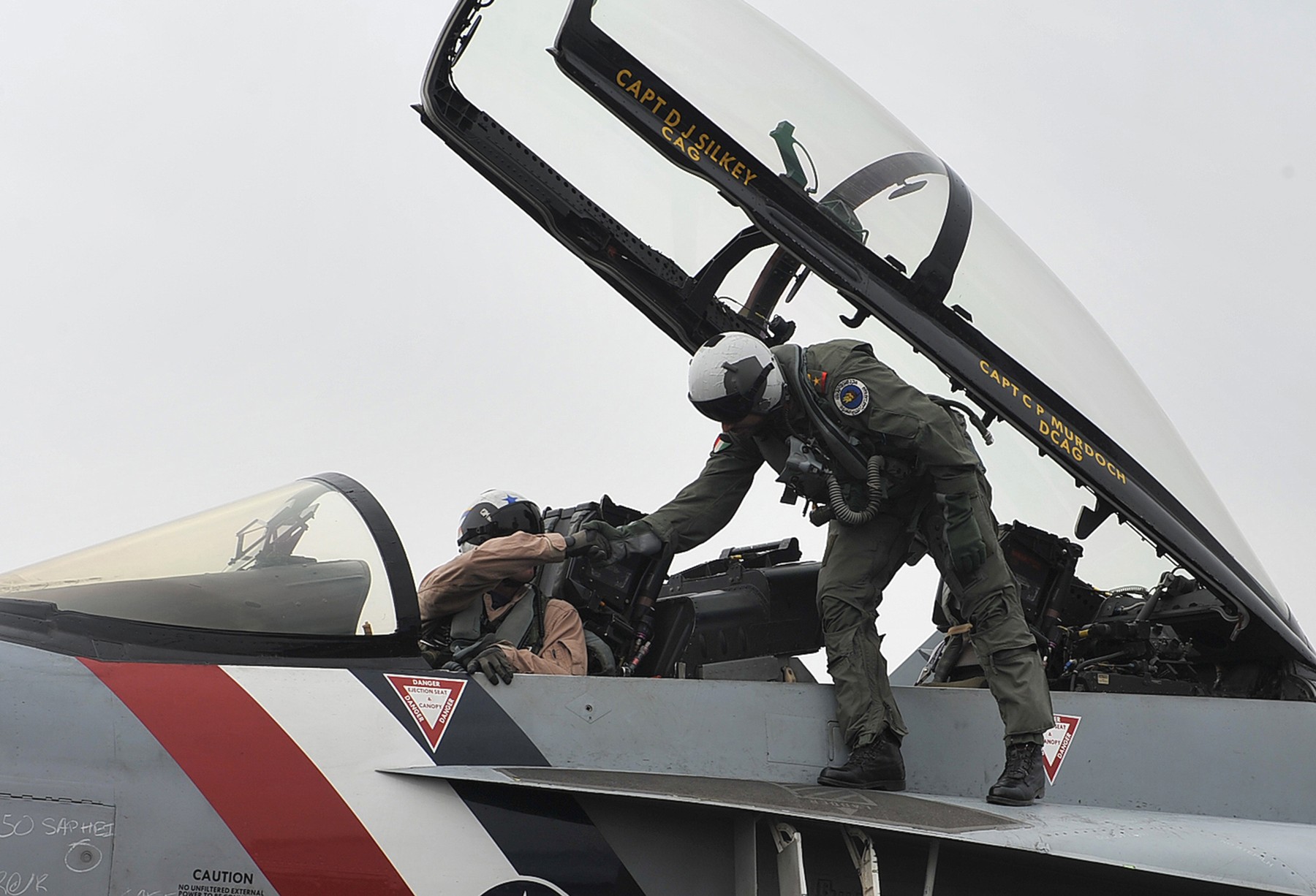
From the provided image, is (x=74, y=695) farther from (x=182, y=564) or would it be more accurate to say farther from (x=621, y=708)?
(x=621, y=708)

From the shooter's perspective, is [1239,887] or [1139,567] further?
[1139,567]

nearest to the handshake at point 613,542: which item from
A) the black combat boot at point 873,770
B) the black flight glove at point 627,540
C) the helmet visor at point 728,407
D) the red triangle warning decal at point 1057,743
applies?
the black flight glove at point 627,540

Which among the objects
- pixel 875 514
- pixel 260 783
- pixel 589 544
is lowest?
pixel 260 783

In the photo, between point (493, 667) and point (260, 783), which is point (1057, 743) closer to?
point (493, 667)

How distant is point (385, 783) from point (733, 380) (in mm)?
1656

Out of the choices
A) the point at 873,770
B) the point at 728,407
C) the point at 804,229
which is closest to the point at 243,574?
the point at 728,407

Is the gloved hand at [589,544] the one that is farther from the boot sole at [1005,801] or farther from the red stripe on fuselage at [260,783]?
the boot sole at [1005,801]

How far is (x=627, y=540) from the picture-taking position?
4.09m

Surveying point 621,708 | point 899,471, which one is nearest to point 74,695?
point 621,708

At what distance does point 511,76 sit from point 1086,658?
328 centimetres

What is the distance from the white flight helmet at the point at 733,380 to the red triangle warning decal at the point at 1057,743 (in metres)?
1.41

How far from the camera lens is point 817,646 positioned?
14.3 ft

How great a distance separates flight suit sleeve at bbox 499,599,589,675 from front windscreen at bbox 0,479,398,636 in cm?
44

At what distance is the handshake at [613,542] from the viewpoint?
155 inches
